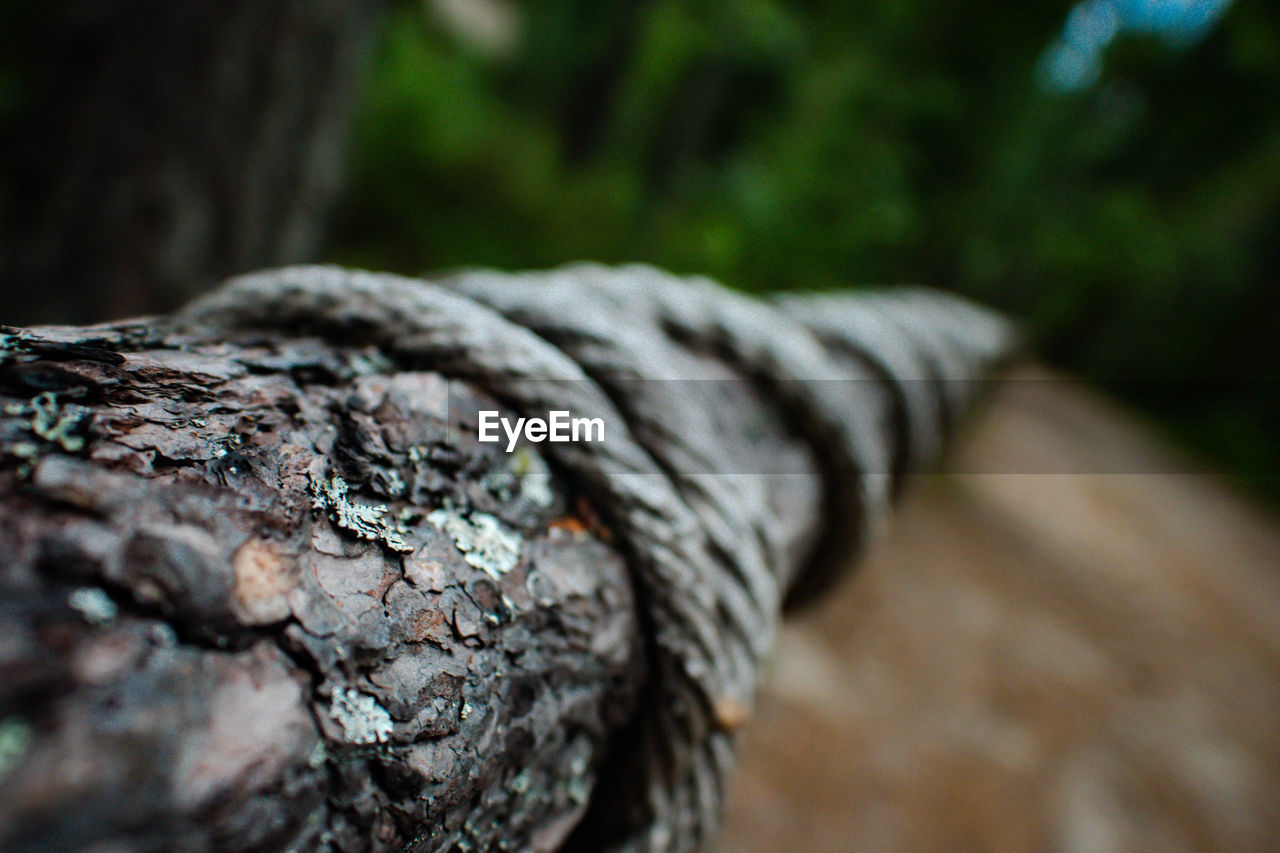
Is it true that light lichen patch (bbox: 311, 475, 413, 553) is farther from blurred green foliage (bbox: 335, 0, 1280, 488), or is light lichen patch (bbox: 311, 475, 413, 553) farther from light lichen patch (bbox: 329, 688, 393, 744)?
blurred green foliage (bbox: 335, 0, 1280, 488)

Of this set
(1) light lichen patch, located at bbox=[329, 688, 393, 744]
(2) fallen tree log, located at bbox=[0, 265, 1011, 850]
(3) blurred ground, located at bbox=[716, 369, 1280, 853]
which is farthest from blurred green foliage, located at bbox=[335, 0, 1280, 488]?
(1) light lichen patch, located at bbox=[329, 688, 393, 744]

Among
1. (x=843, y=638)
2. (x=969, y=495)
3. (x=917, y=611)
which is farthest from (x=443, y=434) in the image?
(x=969, y=495)

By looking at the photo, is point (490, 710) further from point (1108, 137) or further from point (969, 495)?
point (1108, 137)

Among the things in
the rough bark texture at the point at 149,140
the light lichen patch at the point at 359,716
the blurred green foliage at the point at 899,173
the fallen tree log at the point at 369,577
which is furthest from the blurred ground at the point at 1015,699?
the blurred green foliage at the point at 899,173

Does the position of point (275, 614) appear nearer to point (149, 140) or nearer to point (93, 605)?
point (93, 605)

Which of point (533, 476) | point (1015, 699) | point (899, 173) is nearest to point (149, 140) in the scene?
point (533, 476)

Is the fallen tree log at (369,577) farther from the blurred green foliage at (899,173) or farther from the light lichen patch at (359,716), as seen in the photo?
the blurred green foliage at (899,173)

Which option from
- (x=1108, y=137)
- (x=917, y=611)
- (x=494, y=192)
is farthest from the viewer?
(x=1108, y=137)
